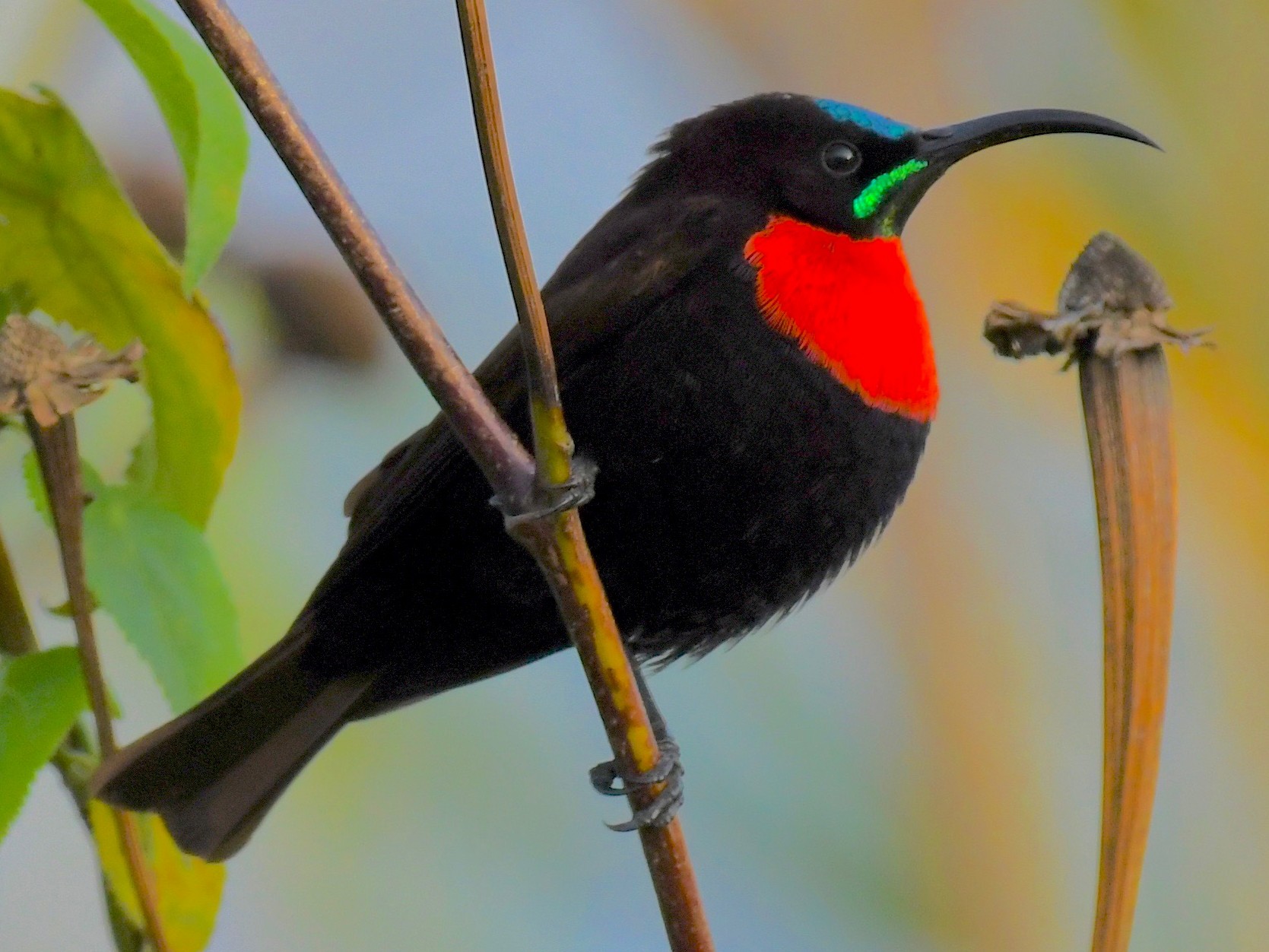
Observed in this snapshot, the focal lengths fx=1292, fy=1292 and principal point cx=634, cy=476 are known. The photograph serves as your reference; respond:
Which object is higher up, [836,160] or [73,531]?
[836,160]

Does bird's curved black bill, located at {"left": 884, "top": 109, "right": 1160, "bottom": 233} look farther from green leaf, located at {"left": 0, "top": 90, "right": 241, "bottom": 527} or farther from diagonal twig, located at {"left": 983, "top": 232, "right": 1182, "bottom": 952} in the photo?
green leaf, located at {"left": 0, "top": 90, "right": 241, "bottom": 527}

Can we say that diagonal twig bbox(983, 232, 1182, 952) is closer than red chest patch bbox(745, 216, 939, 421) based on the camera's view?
Yes

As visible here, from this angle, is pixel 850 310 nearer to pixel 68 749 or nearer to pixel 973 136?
pixel 973 136

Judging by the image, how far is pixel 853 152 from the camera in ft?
2.83

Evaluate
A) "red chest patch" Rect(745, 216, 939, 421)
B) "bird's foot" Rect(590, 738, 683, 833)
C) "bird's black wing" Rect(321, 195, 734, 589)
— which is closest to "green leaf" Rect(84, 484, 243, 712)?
"bird's black wing" Rect(321, 195, 734, 589)

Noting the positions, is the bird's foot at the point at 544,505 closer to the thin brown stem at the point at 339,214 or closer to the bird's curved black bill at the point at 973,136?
the thin brown stem at the point at 339,214

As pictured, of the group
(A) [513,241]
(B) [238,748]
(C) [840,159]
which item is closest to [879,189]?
(C) [840,159]

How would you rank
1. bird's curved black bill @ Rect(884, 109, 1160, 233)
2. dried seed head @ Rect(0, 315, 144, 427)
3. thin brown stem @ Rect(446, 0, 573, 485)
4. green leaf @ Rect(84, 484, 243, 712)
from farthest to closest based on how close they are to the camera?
bird's curved black bill @ Rect(884, 109, 1160, 233) → green leaf @ Rect(84, 484, 243, 712) → dried seed head @ Rect(0, 315, 144, 427) → thin brown stem @ Rect(446, 0, 573, 485)

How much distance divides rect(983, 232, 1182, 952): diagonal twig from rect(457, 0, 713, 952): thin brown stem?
0.18 m

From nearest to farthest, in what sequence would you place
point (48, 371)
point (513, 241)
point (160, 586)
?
point (513, 241)
point (48, 371)
point (160, 586)

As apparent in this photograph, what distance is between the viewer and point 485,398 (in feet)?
1.64

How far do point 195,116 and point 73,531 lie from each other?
0.22 metres

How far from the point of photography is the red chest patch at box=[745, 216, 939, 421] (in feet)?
2.49

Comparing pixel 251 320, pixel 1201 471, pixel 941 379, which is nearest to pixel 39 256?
pixel 251 320
